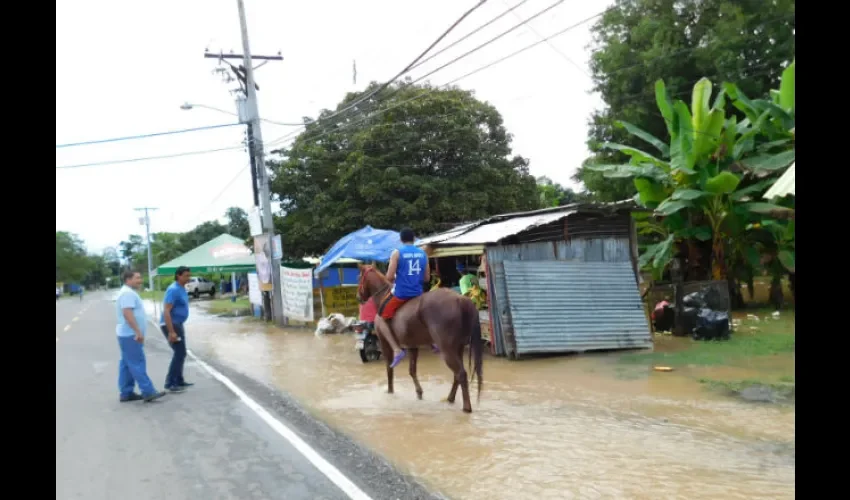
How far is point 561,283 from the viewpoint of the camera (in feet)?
37.8

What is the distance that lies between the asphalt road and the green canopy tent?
1540 cm

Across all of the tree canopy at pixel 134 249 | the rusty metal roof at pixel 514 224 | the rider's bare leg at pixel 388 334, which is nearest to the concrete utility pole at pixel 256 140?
the rusty metal roof at pixel 514 224

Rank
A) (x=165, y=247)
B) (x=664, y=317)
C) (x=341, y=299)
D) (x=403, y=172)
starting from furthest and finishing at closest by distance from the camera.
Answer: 1. (x=165, y=247)
2. (x=403, y=172)
3. (x=341, y=299)
4. (x=664, y=317)

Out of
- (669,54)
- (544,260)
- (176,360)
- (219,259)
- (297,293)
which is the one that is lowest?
(176,360)

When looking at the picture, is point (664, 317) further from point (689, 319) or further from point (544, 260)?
point (544, 260)

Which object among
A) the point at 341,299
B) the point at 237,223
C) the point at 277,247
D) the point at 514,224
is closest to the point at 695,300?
the point at 514,224

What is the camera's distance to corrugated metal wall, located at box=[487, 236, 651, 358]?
1117cm

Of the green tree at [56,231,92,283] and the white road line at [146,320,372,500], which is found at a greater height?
the green tree at [56,231,92,283]

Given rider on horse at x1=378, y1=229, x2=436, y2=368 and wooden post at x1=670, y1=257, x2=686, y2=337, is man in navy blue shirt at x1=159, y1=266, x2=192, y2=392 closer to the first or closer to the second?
rider on horse at x1=378, y1=229, x2=436, y2=368

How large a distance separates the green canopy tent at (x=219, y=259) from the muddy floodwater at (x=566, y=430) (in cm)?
1489

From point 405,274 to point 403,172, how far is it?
47.8 feet

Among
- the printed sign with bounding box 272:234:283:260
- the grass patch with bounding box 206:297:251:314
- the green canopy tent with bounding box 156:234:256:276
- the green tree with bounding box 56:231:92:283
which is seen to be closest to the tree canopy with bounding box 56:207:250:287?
the green tree with bounding box 56:231:92:283
